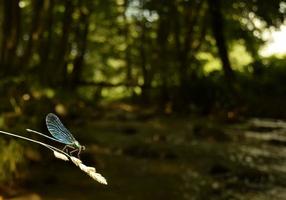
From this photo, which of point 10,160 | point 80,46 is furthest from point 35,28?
point 80,46

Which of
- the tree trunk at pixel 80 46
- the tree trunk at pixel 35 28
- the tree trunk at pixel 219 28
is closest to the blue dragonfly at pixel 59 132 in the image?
the tree trunk at pixel 219 28

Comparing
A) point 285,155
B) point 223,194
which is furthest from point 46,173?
point 285,155

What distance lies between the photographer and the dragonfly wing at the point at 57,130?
1464mm

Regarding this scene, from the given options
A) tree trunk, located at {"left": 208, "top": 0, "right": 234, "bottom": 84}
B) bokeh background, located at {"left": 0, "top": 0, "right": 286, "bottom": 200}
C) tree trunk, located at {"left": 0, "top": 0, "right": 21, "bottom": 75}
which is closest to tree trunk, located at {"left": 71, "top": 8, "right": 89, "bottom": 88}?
bokeh background, located at {"left": 0, "top": 0, "right": 286, "bottom": 200}

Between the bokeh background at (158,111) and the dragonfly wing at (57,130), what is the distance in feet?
16.4

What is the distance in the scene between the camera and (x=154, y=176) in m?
8.09

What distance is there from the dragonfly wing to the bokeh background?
16.4 ft

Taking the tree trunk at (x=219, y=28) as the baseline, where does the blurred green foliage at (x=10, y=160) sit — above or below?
below

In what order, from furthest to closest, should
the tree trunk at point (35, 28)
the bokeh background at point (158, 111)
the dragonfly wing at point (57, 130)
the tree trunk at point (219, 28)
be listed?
the tree trunk at point (35, 28), the tree trunk at point (219, 28), the bokeh background at point (158, 111), the dragonfly wing at point (57, 130)

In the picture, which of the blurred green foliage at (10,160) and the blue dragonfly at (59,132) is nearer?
the blue dragonfly at (59,132)

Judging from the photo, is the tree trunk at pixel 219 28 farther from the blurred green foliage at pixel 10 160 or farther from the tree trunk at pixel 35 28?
the blurred green foliage at pixel 10 160

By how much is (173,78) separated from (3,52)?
31.7 ft

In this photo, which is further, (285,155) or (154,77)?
(154,77)

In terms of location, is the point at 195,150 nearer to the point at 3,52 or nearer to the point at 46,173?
Answer: the point at 46,173
